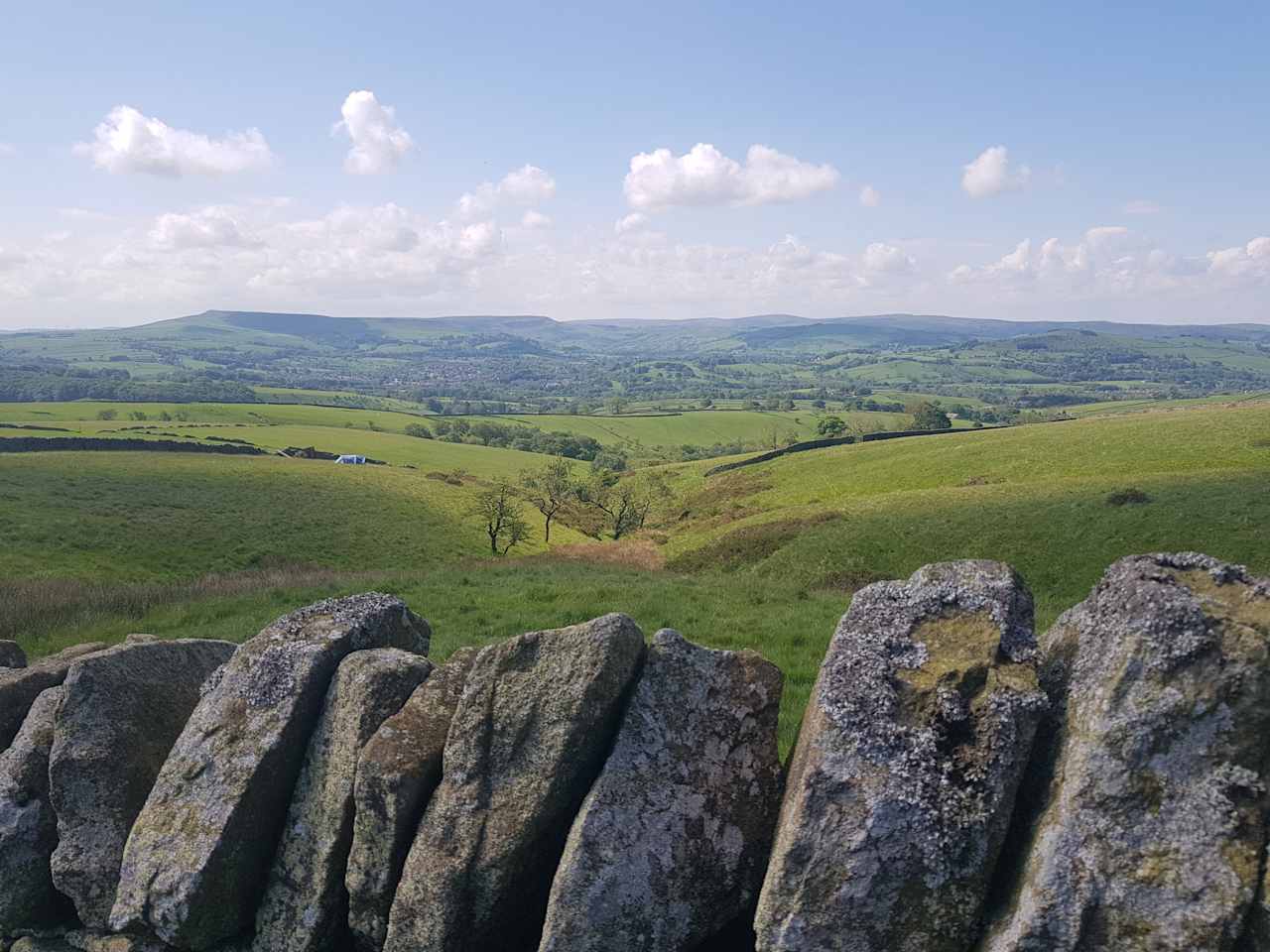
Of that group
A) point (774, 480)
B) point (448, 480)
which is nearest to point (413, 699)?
point (774, 480)

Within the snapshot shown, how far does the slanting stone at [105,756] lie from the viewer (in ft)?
33.8

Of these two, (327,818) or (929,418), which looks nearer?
(327,818)

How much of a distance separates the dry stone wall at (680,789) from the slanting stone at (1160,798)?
2cm

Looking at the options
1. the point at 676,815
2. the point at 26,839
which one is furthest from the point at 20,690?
the point at 676,815

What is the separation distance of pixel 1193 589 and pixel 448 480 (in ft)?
331

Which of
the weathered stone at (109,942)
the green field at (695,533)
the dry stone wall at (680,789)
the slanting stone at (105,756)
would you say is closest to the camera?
the dry stone wall at (680,789)

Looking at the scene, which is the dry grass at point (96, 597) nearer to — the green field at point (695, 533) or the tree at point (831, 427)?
the green field at point (695, 533)

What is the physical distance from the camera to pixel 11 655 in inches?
635

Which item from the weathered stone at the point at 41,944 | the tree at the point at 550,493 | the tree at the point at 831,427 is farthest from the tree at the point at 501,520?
the tree at the point at 831,427

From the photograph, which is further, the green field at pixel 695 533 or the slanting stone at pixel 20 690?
the green field at pixel 695 533

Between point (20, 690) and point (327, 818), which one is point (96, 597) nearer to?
point (20, 690)

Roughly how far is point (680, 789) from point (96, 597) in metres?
28.9

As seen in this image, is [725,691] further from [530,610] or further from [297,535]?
[297,535]

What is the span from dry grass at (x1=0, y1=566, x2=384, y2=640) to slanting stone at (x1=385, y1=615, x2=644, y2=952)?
23.7 m
